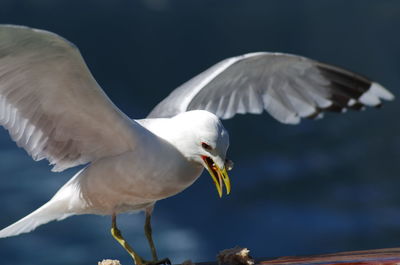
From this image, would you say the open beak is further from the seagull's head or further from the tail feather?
the tail feather

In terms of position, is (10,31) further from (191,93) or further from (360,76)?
(360,76)

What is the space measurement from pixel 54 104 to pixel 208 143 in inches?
18.8

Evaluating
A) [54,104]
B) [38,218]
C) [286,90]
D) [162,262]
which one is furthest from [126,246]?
[286,90]

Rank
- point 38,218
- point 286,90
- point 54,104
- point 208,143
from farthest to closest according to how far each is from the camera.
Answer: point 286,90 < point 38,218 < point 54,104 < point 208,143

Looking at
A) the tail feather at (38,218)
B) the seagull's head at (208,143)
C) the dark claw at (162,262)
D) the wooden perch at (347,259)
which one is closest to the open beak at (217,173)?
the seagull's head at (208,143)

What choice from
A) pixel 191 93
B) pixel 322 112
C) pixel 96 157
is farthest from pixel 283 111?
pixel 96 157

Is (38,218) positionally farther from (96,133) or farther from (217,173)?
(217,173)

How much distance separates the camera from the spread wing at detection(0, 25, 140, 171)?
6.34ft

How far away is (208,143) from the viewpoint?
186 cm

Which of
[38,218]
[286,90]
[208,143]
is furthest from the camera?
[286,90]

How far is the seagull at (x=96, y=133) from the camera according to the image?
1.91 m

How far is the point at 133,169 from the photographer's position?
201 cm

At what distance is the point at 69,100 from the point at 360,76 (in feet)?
3.21

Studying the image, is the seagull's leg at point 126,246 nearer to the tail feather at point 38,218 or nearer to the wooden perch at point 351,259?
the tail feather at point 38,218
